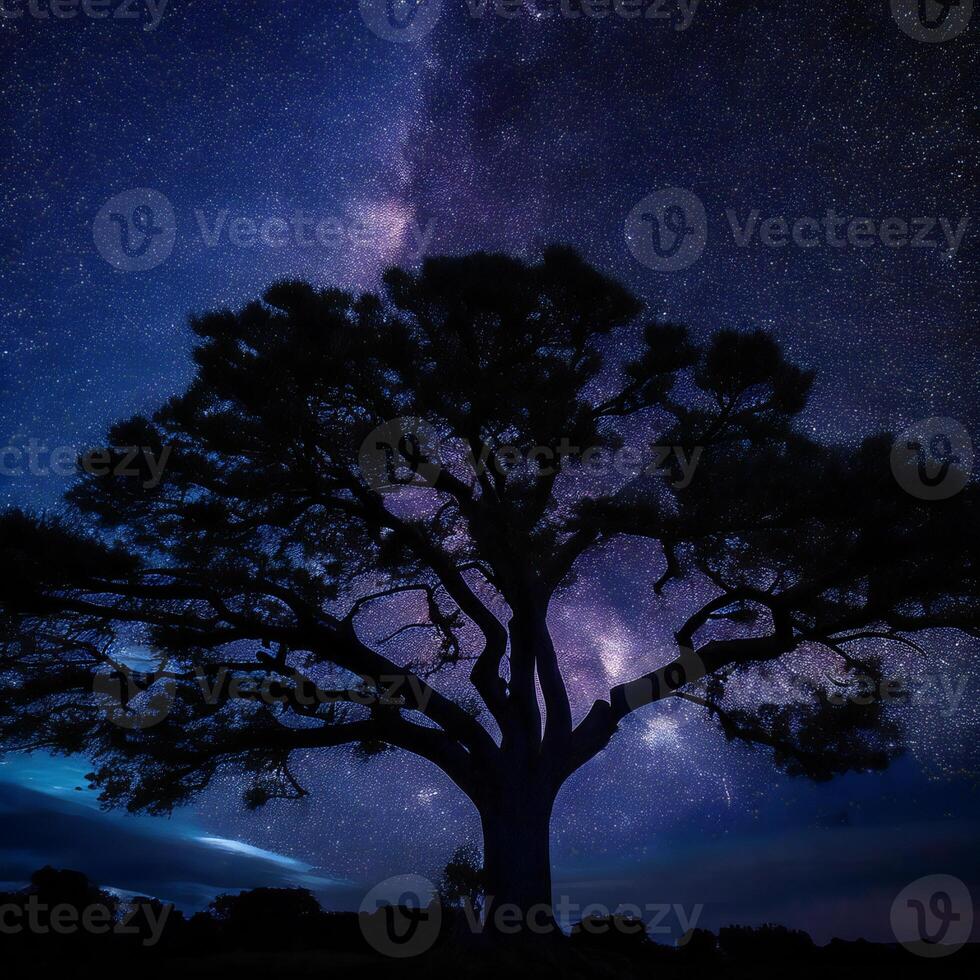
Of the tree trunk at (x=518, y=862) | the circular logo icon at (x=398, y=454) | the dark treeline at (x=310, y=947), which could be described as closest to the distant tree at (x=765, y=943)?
the dark treeline at (x=310, y=947)

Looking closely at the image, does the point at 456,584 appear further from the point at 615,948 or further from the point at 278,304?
the point at 615,948

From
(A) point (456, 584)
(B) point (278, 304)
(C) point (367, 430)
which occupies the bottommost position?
(A) point (456, 584)

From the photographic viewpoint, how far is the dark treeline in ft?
25.5

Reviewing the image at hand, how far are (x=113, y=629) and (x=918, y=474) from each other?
852cm

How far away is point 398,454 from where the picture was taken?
8.72 meters

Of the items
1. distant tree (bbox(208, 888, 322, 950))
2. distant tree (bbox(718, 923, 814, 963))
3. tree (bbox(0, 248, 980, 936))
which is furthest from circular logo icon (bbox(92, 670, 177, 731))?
distant tree (bbox(718, 923, 814, 963))

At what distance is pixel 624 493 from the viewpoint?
24.2 ft

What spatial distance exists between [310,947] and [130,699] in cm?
596

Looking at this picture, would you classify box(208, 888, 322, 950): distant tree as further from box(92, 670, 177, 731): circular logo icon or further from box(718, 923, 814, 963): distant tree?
box(718, 923, 814, 963): distant tree

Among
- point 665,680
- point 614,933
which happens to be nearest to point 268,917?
point 614,933

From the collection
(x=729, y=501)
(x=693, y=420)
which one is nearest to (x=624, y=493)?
(x=729, y=501)

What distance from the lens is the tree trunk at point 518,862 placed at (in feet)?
25.6

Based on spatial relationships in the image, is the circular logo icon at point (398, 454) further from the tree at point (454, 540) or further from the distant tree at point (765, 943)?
the distant tree at point (765, 943)

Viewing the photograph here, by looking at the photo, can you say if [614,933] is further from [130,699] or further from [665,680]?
[130,699]
